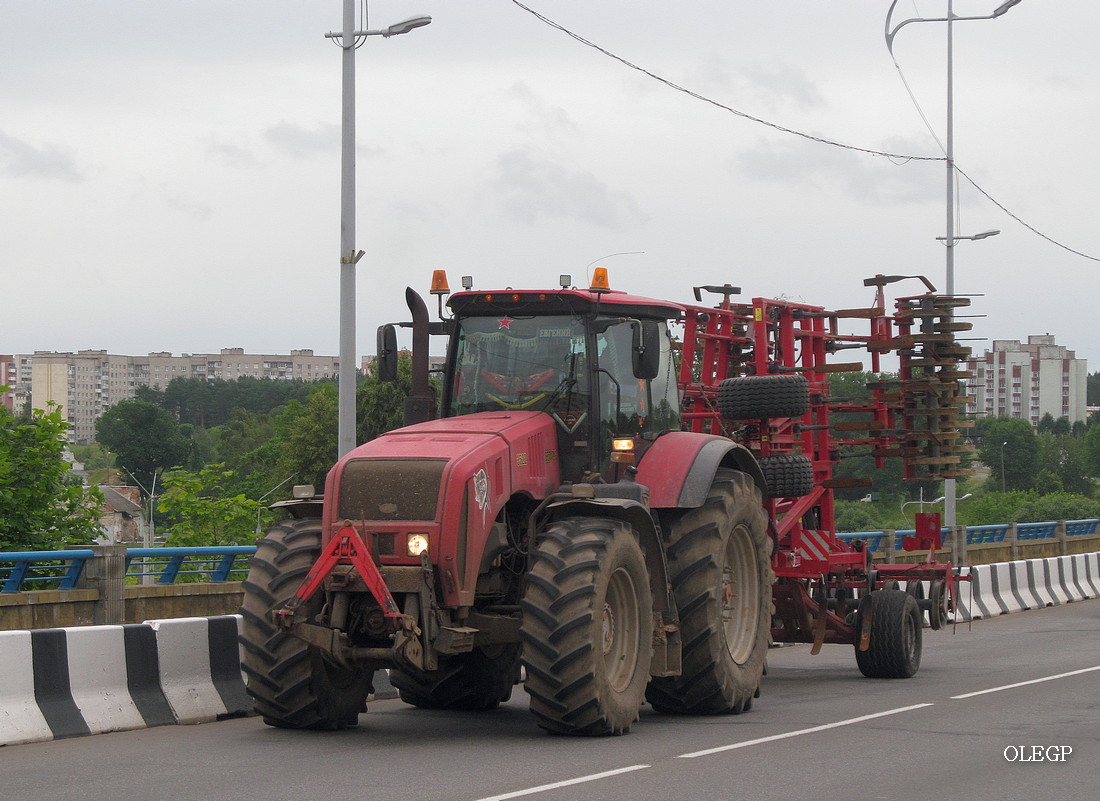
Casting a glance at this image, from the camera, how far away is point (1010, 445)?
119m

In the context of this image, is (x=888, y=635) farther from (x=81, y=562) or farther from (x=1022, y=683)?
(x=81, y=562)

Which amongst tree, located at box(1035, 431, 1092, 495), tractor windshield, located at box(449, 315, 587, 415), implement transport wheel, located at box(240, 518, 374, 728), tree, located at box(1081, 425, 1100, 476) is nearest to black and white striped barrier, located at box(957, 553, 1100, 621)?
tractor windshield, located at box(449, 315, 587, 415)

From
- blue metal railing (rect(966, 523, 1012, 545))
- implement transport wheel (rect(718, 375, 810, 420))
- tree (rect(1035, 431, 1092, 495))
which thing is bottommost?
tree (rect(1035, 431, 1092, 495))

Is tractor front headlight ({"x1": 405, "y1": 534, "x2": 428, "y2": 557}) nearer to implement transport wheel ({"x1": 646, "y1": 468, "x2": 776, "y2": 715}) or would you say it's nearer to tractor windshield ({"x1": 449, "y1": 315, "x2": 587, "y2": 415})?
tractor windshield ({"x1": 449, "y1": 315, "x2": 587, "y2": 415})

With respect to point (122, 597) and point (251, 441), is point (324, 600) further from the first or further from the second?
point (251, 441)

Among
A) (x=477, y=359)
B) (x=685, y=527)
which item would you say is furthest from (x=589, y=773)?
(x=477, y=359)

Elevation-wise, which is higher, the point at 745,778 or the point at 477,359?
the point at 477,359

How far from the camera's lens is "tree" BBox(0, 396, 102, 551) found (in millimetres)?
21688

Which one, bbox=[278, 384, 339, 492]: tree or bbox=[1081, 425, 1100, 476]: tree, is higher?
bbox=[278, 384, 339, 492]: tree

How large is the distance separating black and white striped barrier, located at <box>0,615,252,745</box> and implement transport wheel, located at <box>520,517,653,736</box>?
290cm

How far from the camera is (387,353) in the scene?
11320mm

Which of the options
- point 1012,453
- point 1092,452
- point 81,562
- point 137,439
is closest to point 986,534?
point 81,562

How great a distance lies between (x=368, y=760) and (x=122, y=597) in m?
5.26

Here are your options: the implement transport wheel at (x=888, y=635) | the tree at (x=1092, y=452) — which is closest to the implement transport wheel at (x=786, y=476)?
the implement transport wheel at (x=888, y=635)
